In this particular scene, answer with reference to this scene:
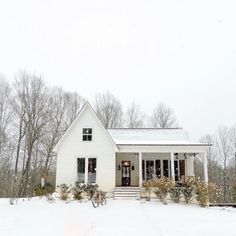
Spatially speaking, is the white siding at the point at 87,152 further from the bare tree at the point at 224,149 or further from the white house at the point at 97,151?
the bare tree at the point at 224,149

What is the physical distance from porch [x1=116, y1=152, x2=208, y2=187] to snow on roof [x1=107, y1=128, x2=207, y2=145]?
1059mm

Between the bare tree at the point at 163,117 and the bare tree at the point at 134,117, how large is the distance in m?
1.72

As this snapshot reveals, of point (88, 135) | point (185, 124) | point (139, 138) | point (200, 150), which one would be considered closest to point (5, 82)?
point (88, 135)

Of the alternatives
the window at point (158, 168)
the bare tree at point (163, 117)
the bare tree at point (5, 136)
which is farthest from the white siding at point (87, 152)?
the bare tree at point (163, 117)

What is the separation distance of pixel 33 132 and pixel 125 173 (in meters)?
12.1

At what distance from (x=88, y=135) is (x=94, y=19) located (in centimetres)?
2475

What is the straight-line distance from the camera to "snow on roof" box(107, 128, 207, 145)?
2066cm

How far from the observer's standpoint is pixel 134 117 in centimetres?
4000

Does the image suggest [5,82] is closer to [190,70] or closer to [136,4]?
[136,4]

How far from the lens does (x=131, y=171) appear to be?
70.5 ft

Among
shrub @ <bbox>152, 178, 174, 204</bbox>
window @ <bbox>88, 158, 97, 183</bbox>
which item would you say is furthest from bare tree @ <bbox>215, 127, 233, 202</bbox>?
window @ <bbox>88, 158, 97, 183</bbox>

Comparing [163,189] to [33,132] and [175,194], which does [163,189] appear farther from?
[33,132]

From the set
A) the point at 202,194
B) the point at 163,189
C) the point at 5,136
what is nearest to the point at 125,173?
the point at 163,189

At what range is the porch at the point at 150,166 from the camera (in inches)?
837
